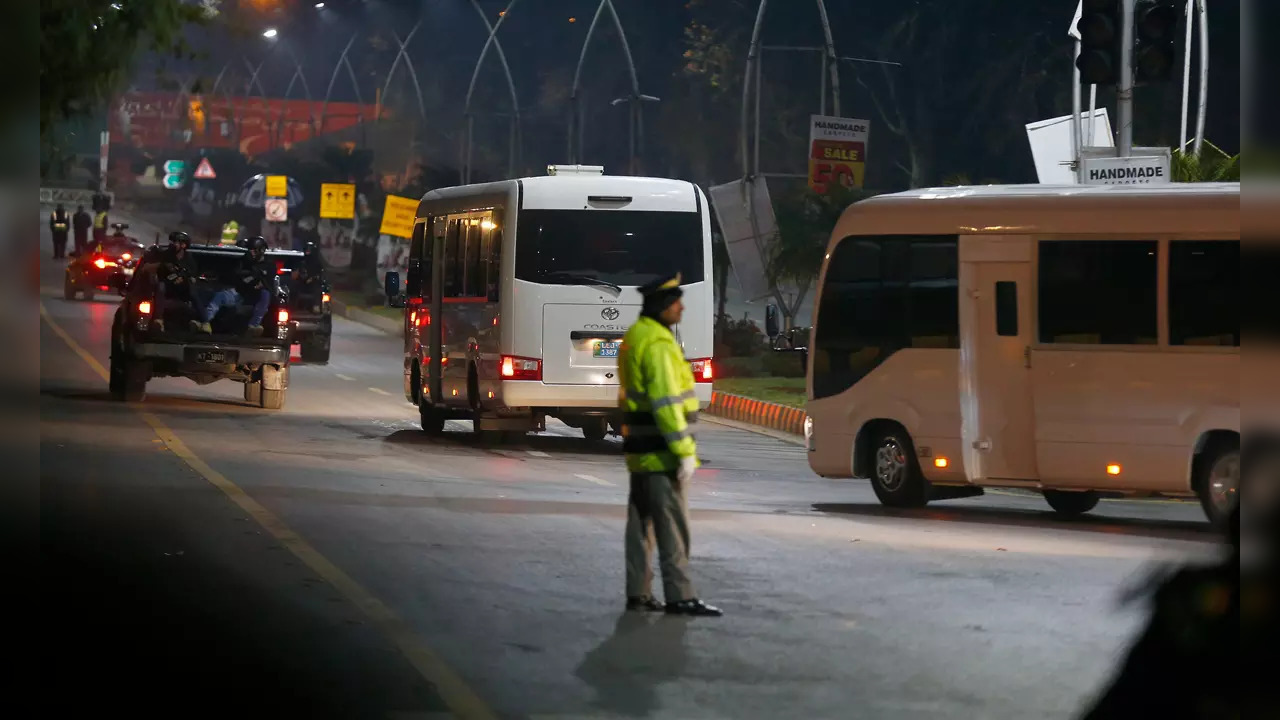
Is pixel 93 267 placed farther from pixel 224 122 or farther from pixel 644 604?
pixel 224 122

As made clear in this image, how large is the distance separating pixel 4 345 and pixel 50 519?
370 inches

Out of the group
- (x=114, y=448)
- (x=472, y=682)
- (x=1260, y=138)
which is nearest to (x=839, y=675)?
(x=472, y=682)

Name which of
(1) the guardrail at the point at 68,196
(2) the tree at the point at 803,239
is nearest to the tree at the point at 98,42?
(2) the tree at the point at 803,239

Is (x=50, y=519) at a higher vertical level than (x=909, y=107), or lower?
lower

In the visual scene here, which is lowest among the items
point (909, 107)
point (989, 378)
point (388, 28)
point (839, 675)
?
point (839, 675)

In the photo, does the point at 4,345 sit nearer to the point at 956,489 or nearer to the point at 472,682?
the point at 472,682

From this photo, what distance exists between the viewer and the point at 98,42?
19766 millimetres

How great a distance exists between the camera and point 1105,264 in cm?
1691

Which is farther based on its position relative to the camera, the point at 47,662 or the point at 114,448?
the point at 114,448

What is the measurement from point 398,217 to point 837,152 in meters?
21.3

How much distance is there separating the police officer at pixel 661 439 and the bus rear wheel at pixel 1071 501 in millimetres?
7734

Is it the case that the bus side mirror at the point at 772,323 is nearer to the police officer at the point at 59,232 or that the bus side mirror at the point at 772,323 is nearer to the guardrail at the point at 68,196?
the police officer at the point at 59,232

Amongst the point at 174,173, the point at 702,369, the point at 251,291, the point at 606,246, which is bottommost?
the point at 702,369

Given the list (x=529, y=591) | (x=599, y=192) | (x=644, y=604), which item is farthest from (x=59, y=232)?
(x=644, y=604)
